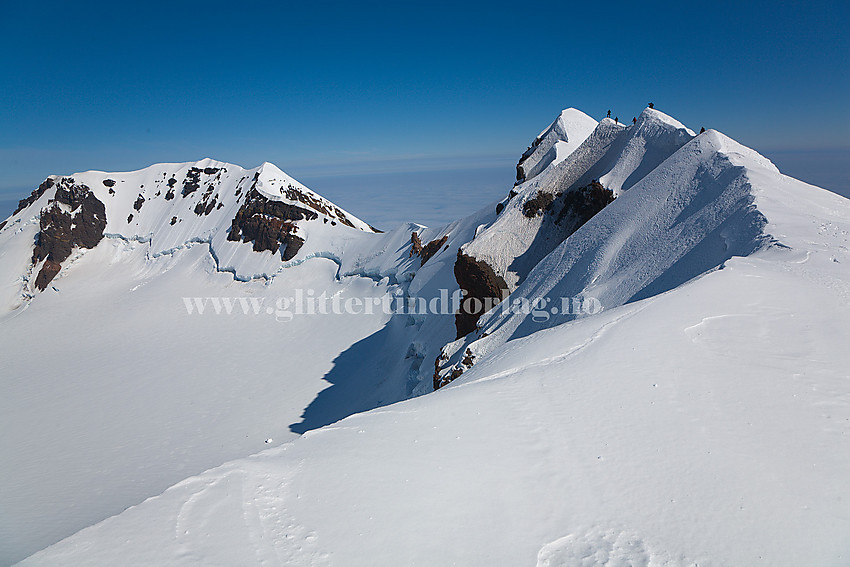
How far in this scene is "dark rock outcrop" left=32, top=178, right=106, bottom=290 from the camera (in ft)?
166

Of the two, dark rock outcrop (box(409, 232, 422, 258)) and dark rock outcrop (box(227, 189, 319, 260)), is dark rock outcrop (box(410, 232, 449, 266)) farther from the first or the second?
dark rock outcrop (box(227, 189, 319, 260))

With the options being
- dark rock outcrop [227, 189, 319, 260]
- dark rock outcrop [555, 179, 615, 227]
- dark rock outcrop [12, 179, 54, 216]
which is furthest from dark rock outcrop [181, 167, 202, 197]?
dark rock outcrop [555, 179, 615, 227]

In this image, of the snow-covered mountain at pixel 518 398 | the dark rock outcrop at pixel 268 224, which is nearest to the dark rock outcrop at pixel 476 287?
the snow-covered mountain at pixel 518 398

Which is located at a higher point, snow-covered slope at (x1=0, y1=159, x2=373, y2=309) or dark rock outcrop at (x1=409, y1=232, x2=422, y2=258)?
snow-covered slope at (x1=0, y1=159, x2=373, y2=309)

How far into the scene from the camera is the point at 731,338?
7.04 m

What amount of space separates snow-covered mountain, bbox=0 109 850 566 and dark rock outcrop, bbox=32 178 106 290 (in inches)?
632

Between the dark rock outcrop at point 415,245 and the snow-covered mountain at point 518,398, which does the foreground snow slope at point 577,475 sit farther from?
the dark rock outcrop at point 415,245

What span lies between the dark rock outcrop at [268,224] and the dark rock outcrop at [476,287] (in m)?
27.7

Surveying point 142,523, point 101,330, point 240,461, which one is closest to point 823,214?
point 240,461

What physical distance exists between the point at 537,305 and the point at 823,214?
8697mm

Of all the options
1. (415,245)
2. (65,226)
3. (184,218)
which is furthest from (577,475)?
(65,226)

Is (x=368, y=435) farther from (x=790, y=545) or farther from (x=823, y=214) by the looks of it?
(x=823, y=214)

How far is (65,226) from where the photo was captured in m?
53.3

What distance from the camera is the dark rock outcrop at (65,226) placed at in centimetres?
5066
